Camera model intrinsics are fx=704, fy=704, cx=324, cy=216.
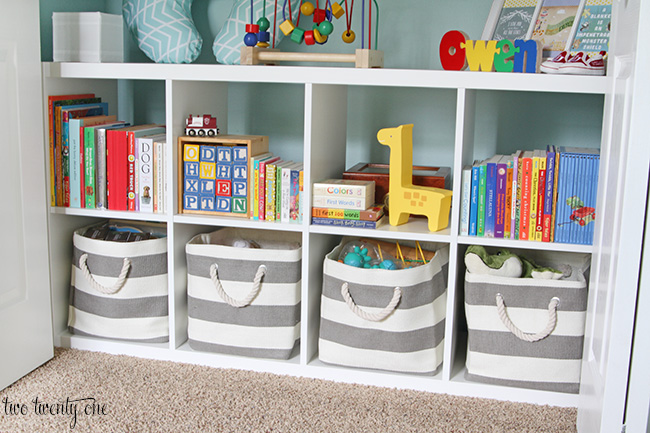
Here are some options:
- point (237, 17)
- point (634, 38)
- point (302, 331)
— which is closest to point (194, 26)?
point (237, 17)

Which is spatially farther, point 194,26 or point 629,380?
point 194,26

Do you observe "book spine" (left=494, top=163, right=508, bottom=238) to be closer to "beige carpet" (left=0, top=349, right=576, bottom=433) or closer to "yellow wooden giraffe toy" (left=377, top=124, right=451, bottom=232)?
"yellow wooden giraffe toy" (left=377, top=124, right=451, bottom=232)

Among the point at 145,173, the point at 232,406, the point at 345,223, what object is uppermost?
the point at 145,173

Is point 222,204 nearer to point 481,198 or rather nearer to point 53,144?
point 53,144

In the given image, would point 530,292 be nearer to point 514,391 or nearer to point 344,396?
point 514,391

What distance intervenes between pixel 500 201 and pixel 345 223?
39 cm

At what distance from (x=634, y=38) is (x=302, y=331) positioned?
3.56ft

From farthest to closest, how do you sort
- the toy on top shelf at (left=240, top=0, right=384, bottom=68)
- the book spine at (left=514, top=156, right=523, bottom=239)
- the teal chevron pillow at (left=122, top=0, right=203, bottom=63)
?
the teal chevron pillow at (left=122, top=0, right=203, bottom=63) → the toy on top shelf at (left=240, top=0, right=384, bottom=68) → the book spine at (left=514, top=156, right=523, bottom=239)

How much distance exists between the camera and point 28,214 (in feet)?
5.94

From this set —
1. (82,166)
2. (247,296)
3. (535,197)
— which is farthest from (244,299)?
(535,197)

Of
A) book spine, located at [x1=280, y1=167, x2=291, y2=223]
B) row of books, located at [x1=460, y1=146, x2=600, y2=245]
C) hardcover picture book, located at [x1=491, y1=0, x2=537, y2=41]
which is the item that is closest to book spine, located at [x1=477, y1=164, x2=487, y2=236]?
row of books, located at [x1=460, y1=146, x2=600, y2=245]

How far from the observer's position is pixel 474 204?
173 cm

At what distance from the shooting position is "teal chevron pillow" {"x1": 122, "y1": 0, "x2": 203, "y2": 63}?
6.61 ft

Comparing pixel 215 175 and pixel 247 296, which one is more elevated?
pixel 215 175
